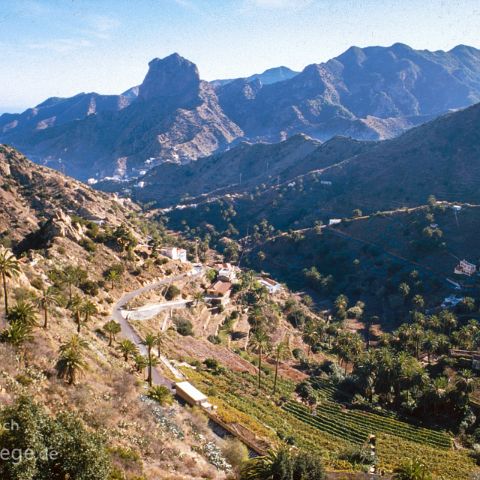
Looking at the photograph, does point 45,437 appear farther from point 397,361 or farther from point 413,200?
point 413,200

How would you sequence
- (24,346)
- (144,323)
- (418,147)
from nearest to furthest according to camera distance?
(24,346), (144,323), (418,147)

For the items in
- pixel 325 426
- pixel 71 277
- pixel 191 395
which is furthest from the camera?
pixel 71 277

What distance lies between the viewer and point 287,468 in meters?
22.8

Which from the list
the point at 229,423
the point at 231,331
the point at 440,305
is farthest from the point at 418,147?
the point at 229,423

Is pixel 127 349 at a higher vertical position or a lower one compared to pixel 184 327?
higher

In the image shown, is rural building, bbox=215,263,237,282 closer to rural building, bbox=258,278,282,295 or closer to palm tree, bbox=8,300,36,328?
rural building, bbox=258,278,282,295

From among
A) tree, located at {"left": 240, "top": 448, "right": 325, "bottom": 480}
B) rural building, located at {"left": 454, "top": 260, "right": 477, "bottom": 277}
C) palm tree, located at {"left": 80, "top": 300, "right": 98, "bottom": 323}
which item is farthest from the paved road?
rural building, located at {"left": 454, "top": 260, "right": 477, "bottom": 277}

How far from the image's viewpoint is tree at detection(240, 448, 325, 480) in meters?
22.7

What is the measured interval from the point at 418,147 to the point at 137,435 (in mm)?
157861

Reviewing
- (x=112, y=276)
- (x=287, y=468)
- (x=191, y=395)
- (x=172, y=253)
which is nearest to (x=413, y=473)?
(x=287, y=468)

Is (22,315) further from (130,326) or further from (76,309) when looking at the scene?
(130,326)

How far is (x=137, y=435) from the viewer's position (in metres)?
25.3

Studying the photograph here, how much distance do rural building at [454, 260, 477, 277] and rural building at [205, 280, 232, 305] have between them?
51.1m

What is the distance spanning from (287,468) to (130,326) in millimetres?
36339
